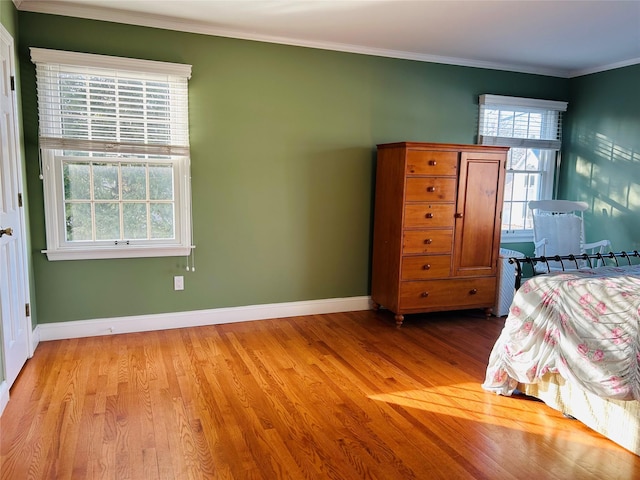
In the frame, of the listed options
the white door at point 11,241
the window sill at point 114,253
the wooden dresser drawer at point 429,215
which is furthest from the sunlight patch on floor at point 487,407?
the white door at point 11,241

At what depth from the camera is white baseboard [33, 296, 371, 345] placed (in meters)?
3.51

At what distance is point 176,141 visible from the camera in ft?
11.9

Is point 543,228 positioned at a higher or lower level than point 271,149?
lower

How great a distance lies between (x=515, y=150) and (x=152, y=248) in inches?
148

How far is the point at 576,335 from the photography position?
2287mm

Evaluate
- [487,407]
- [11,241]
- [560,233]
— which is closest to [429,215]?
[560,233]

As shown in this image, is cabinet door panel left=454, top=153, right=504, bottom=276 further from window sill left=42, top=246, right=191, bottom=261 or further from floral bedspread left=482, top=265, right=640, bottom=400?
window sill left=42, top=246, right=191, bottom=261

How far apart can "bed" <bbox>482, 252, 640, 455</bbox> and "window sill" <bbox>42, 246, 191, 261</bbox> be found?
244 cm

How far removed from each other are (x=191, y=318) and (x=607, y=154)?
4237 mm

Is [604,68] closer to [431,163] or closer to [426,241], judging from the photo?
[431,163]

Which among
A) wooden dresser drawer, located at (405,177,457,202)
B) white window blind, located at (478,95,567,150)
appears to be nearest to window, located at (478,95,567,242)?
white window blind, located at (478,95,567,150)

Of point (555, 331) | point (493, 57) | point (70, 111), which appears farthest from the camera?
point (493, 57)

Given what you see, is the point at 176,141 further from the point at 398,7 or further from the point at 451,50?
the point at 451,50

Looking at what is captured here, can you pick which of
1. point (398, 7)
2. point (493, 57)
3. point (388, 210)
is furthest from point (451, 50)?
point (388, 210)
